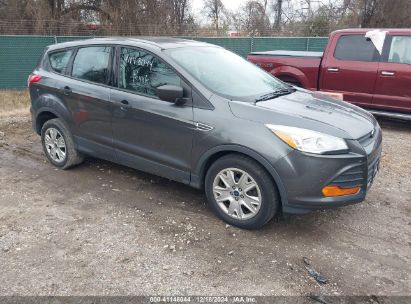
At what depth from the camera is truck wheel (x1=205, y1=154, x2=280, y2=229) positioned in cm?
336

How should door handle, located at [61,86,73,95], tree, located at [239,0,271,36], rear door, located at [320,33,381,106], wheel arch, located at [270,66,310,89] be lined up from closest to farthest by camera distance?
door handle, located at [61,86,73,95]
rear door, located at [320,33,381,106]
wheel arch, located at [270,66,310,89]
tree, located at [239,0,271,36]

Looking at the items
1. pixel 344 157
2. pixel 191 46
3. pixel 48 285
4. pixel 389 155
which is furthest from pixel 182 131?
pixel 389 155

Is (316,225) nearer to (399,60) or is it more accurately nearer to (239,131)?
(239,131)

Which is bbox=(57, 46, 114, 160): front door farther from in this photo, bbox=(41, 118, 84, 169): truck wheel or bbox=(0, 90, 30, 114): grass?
bbox=(0, 90, 30, 114): grass

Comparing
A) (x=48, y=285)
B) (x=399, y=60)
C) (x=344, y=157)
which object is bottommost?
(x=48, y=285)

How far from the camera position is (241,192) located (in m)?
3.51

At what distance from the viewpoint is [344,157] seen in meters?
3.20

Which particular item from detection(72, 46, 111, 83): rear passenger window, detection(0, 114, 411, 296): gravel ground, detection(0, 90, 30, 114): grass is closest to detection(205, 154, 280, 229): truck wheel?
detection(0, 114, 411, 296): gravel ground

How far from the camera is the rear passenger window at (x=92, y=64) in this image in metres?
4.39

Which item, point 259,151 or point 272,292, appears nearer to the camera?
point 272,292

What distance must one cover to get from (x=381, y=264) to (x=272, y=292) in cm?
102

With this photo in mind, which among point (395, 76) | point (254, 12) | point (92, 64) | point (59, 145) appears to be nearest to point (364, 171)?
point (92, 64)

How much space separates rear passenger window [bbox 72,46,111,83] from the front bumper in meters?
2.37

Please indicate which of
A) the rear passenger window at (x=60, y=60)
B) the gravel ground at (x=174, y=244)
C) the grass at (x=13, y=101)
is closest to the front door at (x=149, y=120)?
the gravel ground at (x=174, y=244)
